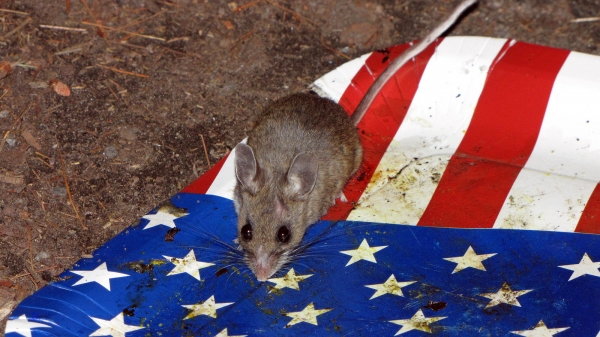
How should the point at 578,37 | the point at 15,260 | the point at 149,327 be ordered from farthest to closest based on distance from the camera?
the point at 578,37
the point at 15,260
the point at 149,327

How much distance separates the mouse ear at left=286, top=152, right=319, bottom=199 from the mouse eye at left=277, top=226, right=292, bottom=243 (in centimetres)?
24

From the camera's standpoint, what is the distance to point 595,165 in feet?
→ 16.0

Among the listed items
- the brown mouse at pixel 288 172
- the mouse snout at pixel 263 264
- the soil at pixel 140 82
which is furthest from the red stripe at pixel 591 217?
the mouse snout at pixel 263 264

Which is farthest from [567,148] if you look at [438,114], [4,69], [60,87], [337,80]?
[4,69]

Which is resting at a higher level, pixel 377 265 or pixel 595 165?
pixel 595 165

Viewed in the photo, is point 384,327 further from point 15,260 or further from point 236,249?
point 15,260

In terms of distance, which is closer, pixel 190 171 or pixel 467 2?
pixel 467 2

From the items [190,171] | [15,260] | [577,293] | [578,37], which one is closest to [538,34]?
[578,37]

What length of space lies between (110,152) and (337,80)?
77.6 inches

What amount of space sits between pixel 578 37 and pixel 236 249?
13.0ft

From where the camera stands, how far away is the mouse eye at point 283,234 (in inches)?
160

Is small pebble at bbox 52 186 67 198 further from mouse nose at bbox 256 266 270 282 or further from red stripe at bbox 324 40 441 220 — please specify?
red stripe at bbox 324 40 441 220

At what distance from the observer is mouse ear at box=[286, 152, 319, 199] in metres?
3.91

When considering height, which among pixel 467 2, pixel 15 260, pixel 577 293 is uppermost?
pixel 467 2
